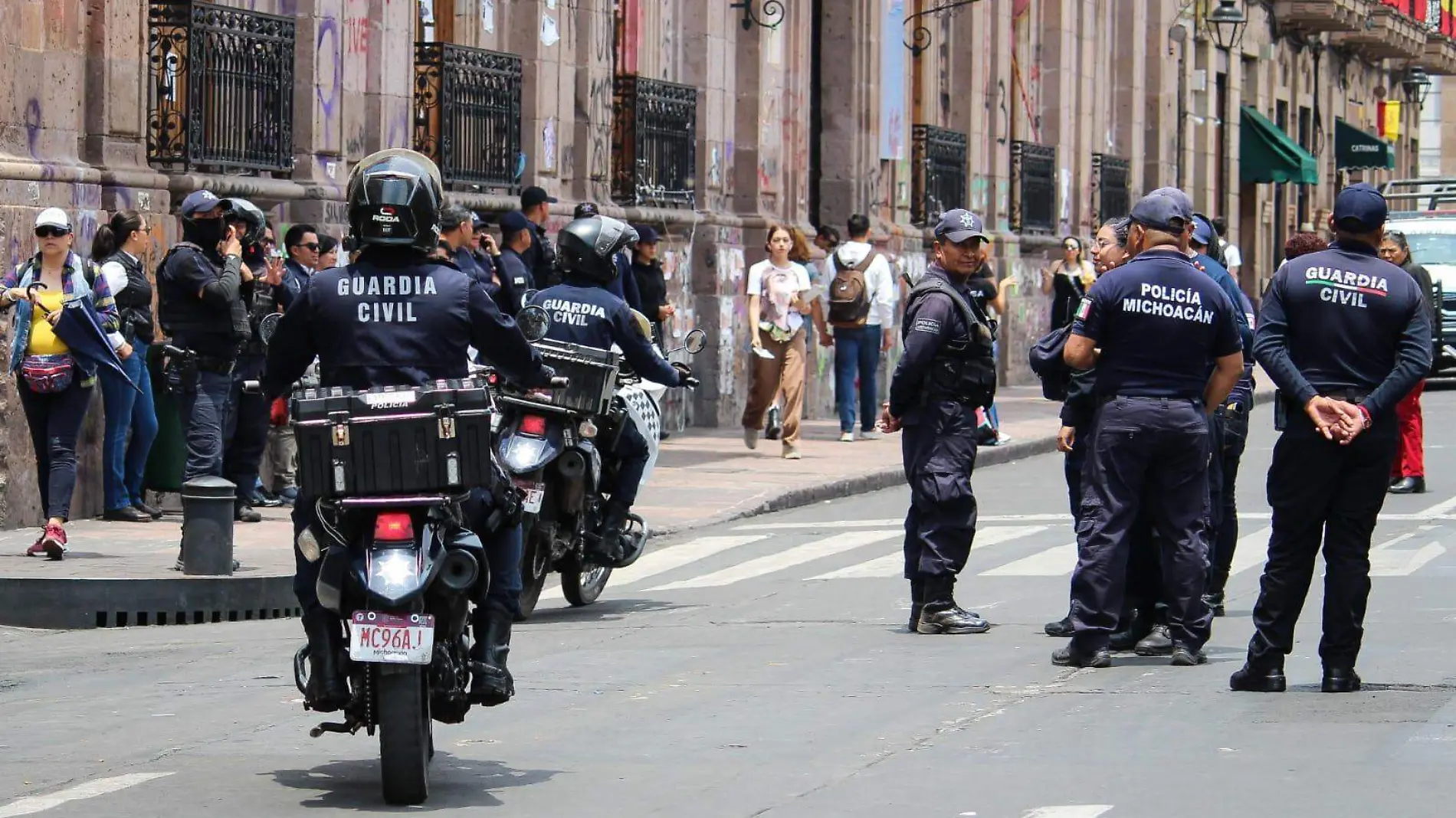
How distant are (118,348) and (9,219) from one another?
3.52 feet

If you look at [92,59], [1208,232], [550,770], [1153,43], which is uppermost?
[1153,43]

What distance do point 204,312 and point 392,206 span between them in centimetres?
710

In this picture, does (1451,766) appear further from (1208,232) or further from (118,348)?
(118,348)

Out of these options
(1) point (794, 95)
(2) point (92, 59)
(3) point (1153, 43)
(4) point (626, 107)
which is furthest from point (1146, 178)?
(2) point (92, 59)

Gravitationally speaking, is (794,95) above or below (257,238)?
above

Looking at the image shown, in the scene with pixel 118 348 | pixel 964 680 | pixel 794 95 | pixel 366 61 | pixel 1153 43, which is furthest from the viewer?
pixel 1153 43

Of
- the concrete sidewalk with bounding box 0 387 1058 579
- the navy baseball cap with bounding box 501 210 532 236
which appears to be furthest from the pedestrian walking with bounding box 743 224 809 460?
the navy baseball cap with bounding box 501 210 532 236

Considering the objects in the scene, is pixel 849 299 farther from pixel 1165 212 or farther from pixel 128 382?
pixel 1165 212

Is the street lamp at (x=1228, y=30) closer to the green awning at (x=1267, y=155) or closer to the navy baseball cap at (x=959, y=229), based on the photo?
the green awning at (x=1267, y=155)

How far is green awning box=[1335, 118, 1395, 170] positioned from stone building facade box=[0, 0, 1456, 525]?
794 centimetres

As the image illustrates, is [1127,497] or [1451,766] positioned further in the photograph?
[1127,497]

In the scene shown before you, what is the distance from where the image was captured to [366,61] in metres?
18.7

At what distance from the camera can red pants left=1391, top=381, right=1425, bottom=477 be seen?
17.4 meters

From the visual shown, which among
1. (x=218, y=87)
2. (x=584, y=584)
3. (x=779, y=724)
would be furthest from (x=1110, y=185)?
(x=779, y=724)
